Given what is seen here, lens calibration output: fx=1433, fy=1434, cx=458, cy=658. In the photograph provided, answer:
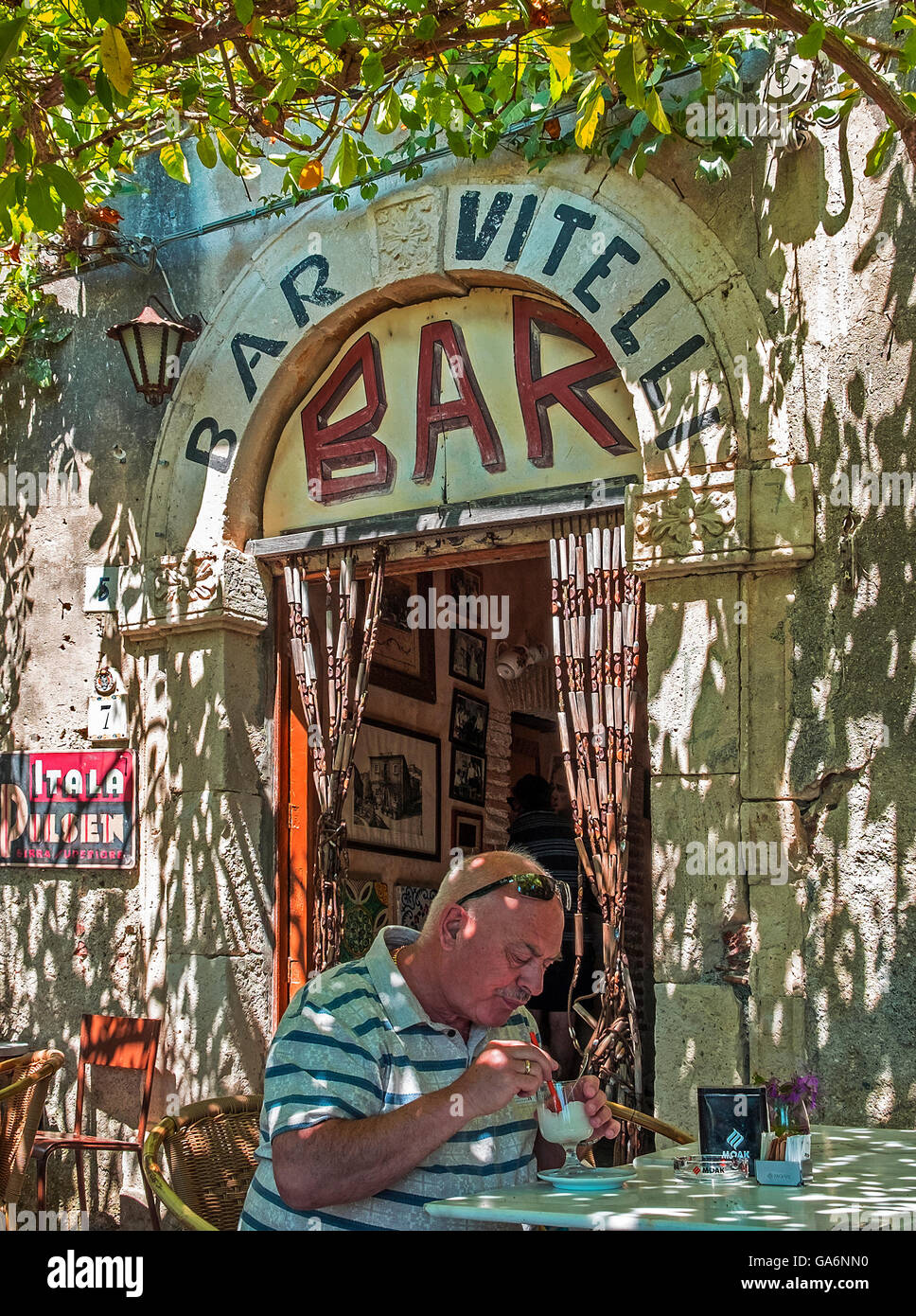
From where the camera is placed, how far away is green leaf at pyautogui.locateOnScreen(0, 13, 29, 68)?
11.2ft

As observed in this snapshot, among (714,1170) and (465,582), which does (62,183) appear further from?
(465,582)

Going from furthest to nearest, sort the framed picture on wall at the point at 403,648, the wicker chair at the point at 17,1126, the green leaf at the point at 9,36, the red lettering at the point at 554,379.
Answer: the framed picture on wall at the point at 403,648, the red lettering at the point at 554,379, the wicker chair at the point at 17,1126, the green leaf at the point at 9,36

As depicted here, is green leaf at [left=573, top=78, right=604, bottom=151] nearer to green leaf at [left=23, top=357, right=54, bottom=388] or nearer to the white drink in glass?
the white drink in glass

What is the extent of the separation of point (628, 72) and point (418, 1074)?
107 inches

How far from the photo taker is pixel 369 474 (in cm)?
661

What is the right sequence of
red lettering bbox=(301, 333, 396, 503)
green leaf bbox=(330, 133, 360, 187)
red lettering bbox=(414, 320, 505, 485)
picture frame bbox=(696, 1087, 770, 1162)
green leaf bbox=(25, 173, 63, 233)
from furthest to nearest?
1. red lettering bbox=(301, 333, 396, 503)
2. red lettering bbox=(414, 320, 505, 485)
3. green leaf bbox=(330, 133, 360, 187)
4. green leaf bbox=(25, 173, 63, 233)
5. picture frame bbox=(696, 1087, 770, 1162)

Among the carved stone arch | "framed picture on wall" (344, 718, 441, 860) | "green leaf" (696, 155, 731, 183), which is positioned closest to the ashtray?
the carved stone arch

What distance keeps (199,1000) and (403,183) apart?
3811 millimetres

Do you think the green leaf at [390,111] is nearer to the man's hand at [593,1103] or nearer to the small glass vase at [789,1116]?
the man's hand at [593,1103]

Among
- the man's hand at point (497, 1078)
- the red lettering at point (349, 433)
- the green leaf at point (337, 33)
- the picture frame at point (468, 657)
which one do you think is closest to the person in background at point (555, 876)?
the picture frame at point (468, 657)

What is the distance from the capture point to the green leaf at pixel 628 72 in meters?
3.95

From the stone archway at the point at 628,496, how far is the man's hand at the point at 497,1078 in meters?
2.51

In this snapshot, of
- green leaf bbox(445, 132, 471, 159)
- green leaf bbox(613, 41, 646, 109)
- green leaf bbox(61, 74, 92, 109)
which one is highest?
green leaf bbox(445, 132, 471, 159)

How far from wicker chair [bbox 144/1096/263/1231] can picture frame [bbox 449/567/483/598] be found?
15.5ft
